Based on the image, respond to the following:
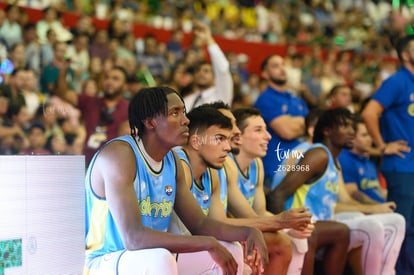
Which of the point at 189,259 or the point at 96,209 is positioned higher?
the point at 96,209

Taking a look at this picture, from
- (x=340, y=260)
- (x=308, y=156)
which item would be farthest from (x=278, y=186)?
(x=340, y=260)

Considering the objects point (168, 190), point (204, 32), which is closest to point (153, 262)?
point (168, 190)

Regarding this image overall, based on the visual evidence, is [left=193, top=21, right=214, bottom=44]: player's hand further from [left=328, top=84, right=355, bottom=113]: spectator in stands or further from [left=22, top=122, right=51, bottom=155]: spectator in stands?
[left=22, top=122, right=51, bottom=155]: spectator in stands

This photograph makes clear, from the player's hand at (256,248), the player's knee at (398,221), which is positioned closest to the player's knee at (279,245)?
the player's hand at (256,248)

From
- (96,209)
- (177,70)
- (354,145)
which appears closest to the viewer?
(96,209)

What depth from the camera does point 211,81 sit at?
767 centimetres

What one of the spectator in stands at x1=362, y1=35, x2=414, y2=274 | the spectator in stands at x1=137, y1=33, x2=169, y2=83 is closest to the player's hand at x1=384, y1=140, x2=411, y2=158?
the spectator in stands at x1=362, y1=35, x2=414, y2=274

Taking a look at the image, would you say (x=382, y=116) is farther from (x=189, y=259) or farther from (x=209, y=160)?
(x=189, y=259)

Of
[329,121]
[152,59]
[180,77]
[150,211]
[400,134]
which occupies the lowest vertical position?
[150,211]

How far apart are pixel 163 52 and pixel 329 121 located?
5.17 metres

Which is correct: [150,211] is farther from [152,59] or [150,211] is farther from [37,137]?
[152,59]

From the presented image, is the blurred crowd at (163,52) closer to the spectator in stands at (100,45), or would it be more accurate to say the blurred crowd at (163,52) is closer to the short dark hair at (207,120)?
the spectator in stands at (100,45)

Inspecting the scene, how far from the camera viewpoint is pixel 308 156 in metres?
5.90

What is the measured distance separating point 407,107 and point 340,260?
1701 mm
